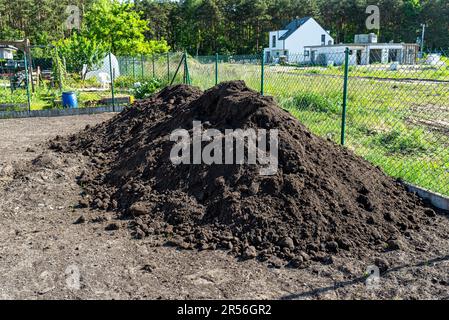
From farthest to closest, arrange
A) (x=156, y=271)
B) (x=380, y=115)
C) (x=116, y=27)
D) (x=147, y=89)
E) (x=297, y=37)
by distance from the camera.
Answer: (x=297, y=37), (x=116, y=27), (x=147, y=89), (x=380, y=115), (x=156, y=271)

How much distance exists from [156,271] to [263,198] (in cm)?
147

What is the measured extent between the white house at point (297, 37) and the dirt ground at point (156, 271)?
6080 cm

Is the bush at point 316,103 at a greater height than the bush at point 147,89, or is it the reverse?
the bush at point 147,89

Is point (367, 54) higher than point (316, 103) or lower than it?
higher

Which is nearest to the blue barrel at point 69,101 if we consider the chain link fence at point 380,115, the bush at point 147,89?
the bush at point 147,89

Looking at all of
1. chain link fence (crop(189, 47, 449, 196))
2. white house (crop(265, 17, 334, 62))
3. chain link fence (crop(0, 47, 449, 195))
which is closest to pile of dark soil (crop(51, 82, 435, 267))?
chain link fence (crop(189, 47, 449, 196))

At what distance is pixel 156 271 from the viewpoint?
12.6 ft

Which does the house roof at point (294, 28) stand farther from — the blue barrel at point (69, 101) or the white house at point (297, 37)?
the blue barrel at point (69, 101)

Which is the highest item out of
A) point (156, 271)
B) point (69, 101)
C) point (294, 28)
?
point (294, 28)

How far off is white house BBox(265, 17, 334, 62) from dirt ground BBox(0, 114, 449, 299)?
60.8 meters
